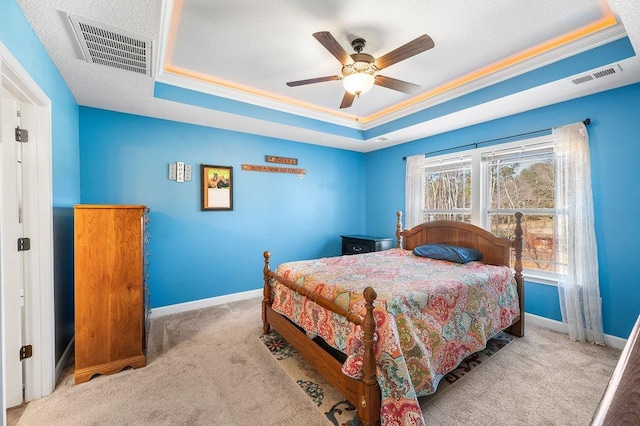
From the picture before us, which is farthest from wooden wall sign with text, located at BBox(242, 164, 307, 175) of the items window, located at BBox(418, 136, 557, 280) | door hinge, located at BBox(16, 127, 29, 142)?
door hinge, located at BBox(16, 127, 29, 142)

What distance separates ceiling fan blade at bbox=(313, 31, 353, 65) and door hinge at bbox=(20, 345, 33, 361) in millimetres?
2890

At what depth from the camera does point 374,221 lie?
5.24 m

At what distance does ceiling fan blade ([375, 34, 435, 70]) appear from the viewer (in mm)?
1845

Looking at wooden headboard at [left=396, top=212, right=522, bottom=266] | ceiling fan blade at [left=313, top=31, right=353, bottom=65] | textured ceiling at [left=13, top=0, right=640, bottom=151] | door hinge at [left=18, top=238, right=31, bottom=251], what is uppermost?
textured ceiling at [left=13, top=0, right=640, bottom=151]

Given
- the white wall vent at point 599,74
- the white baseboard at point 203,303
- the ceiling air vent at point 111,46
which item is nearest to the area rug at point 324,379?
the white baseboard at point 203,303

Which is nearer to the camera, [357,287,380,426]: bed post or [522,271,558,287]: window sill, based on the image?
[357,287,380,426]: bed post

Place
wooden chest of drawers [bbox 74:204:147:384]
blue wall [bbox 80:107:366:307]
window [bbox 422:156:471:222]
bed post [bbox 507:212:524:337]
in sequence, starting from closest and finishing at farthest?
wooden chest of drawers [bbox 74:204:147:384]
bed post [bbox 507:212:524:337]
blue wall [bbox 80:107:366:307]
window [bbox 422:156:471:222]

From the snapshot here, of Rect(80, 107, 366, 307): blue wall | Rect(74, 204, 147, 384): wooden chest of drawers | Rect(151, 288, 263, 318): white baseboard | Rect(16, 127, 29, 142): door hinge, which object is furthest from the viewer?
Rect(151, 288, 263, 318): white baseboard

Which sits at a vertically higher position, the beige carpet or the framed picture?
the framed picture

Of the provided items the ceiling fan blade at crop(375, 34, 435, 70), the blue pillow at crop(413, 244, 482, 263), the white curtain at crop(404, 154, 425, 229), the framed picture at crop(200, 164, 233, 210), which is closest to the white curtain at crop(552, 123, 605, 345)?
the blue pillow at crop(413, 244, 482, 263)

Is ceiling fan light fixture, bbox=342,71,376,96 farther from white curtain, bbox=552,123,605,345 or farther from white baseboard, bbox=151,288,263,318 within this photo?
white baseboard, bbox=151,288,263,318

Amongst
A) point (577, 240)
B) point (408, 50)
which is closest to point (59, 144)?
point (408, 50)

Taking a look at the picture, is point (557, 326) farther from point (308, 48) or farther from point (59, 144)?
point (59, 144)

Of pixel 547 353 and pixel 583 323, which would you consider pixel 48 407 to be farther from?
pixel 583 323
